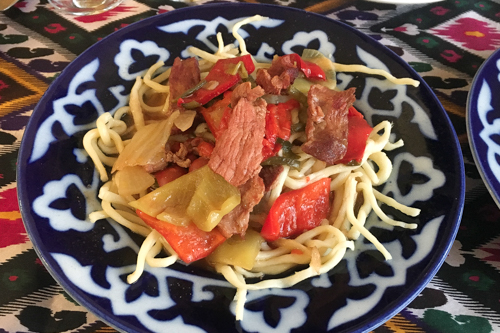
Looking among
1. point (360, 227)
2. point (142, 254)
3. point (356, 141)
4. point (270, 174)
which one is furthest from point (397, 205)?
point (142, 254)

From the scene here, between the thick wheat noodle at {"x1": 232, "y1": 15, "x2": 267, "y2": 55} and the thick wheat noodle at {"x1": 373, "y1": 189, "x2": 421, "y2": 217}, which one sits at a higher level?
the thick wheat noodle at {"x1": 232, "y1": 15, "x2": 267, "y2": 55}

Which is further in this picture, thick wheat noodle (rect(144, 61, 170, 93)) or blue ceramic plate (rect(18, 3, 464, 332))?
thick wheat noodle (rect(144, 61, 170, 93))

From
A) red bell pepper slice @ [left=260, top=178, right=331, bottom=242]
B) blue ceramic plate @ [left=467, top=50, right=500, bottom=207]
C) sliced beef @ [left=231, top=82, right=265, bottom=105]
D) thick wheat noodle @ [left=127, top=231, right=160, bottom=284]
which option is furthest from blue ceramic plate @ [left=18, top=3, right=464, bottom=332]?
sliced beef @ [left=231, top=82, right=265, bottom=105]

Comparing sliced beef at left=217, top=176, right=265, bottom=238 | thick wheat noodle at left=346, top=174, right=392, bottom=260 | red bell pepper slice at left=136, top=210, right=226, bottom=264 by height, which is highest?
sliced beef at left=217, top=176, right=265, bottom=238

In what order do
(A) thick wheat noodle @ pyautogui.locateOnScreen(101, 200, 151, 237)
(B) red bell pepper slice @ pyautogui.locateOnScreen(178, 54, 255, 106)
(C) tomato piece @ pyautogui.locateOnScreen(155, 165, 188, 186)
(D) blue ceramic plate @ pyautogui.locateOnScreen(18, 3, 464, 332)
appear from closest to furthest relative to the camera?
(D) blue ceramic plate @ pyautogui.locateOnScreen(18, 3, 464, 332) → (A) thick wheat noodle @ pyautogui.locateOnScreen(101, 200, 151, 237) → (C) tomato piece @ pyautogui.locateOnScreen(155, 165, 188, 186) → (B) red bell pepper slice @ pyautogui.locateOnScreen(178, 54, 255, 106)

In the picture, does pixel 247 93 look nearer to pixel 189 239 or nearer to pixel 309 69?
pixel 309 69

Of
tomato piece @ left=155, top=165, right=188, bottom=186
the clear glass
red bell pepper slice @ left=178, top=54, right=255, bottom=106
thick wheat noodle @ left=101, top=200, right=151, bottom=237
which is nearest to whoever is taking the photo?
thick wheat noodle @ left=101, top=200, right=151, bottom=237

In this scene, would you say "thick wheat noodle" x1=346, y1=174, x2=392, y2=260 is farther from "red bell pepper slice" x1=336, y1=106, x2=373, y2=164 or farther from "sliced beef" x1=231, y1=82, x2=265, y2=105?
"sliced beef" x1=231, y1=82, x2=265, y2=105
